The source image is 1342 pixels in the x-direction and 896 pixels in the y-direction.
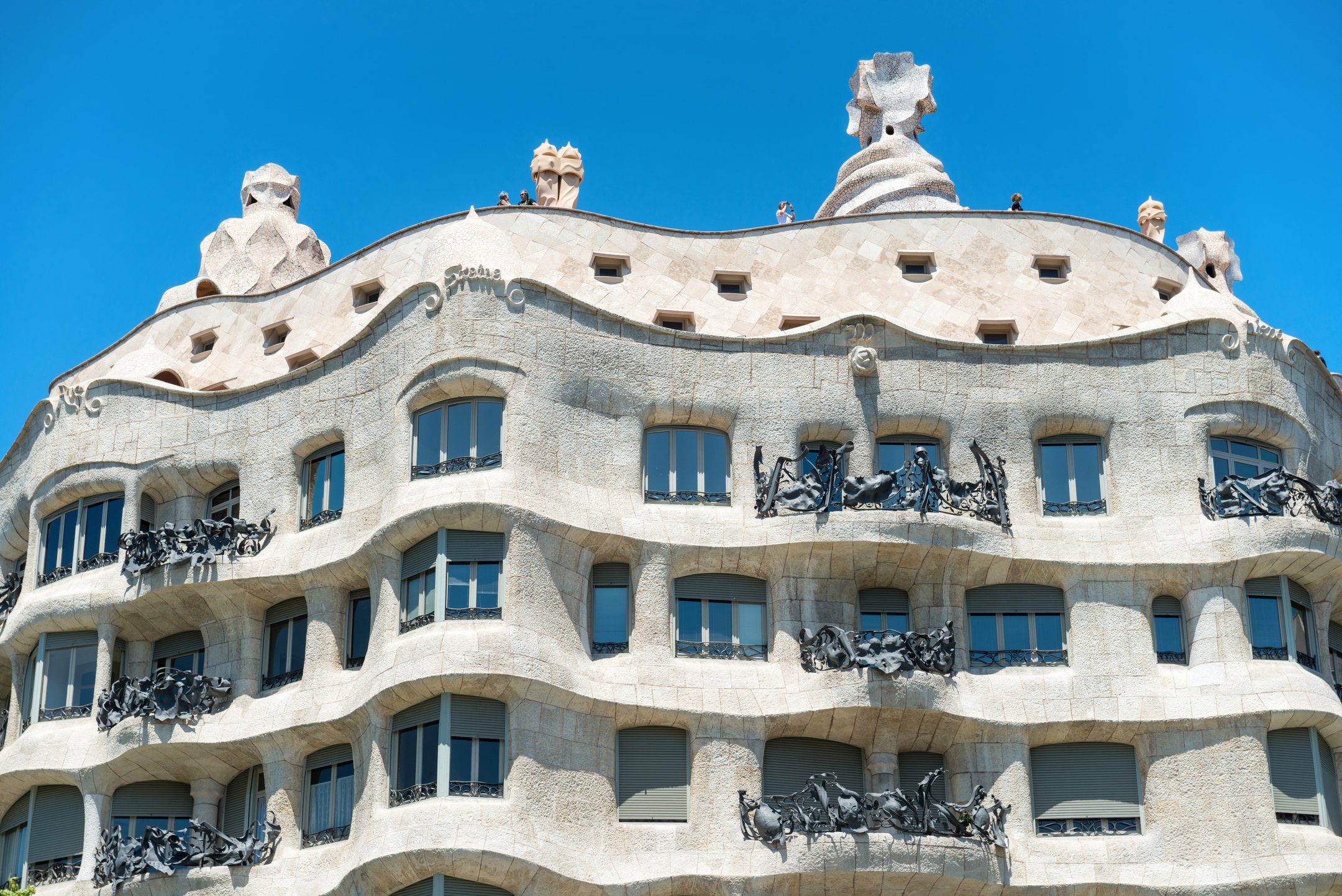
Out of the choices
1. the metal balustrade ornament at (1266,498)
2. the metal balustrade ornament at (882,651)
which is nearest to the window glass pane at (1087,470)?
the metal balustrade ornament at (1266,498)

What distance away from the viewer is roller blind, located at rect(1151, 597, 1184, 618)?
142 feet

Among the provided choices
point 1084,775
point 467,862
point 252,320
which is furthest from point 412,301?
point 1084,775

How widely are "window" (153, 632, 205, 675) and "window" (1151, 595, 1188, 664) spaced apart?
18.5 m

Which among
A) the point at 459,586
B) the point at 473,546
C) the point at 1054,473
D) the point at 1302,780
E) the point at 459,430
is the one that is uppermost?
the point at 459,430

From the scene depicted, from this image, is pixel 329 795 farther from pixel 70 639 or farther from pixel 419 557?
pixel 70 639

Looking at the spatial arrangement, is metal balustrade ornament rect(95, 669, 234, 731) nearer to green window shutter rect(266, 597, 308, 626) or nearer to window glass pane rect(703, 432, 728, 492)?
green window shutter rect(266, 597, 308, 626)

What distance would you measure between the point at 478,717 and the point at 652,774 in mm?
3428

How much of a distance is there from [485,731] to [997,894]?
31.1 feet

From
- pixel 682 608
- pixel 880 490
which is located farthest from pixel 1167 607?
pixel 682 608

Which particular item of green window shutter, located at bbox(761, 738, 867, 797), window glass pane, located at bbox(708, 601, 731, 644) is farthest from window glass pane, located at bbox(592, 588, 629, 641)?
green window shutter, located at bbox(761, 738, 867, 797)

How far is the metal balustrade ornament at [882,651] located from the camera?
41125 mm

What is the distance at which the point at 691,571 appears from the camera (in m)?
42.8

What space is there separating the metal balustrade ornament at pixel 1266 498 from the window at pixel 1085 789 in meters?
5.01

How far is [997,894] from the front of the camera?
40156 mm
